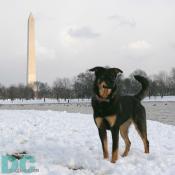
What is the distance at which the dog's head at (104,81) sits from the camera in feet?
27.9

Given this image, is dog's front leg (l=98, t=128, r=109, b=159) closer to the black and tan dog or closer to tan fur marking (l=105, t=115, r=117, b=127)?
the black and tan dog

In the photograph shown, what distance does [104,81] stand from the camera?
8.47 metres

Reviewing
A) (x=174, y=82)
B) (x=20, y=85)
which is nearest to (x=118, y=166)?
(x=174, y=82)

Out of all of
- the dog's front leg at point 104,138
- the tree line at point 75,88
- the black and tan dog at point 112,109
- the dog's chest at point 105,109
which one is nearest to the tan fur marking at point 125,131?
the black and tan dog at point 112,109

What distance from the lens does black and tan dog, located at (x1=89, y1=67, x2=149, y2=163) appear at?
8.60 m

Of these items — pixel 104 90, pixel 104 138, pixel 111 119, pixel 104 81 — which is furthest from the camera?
pixel 104 138

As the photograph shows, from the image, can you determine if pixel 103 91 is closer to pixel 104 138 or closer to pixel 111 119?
pixel 111 119

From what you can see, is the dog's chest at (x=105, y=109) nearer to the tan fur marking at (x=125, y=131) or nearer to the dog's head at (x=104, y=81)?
the dog's head at (x=104, y=81)

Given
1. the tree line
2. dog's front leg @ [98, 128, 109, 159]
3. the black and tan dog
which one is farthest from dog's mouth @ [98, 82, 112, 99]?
the tree line

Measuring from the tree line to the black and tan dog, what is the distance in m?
111

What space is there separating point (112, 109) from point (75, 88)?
12594 cm

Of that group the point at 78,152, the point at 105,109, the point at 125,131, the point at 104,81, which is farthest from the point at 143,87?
the point at 78,152

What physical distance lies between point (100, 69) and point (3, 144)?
3825mm

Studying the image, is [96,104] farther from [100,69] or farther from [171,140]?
[171,140]
